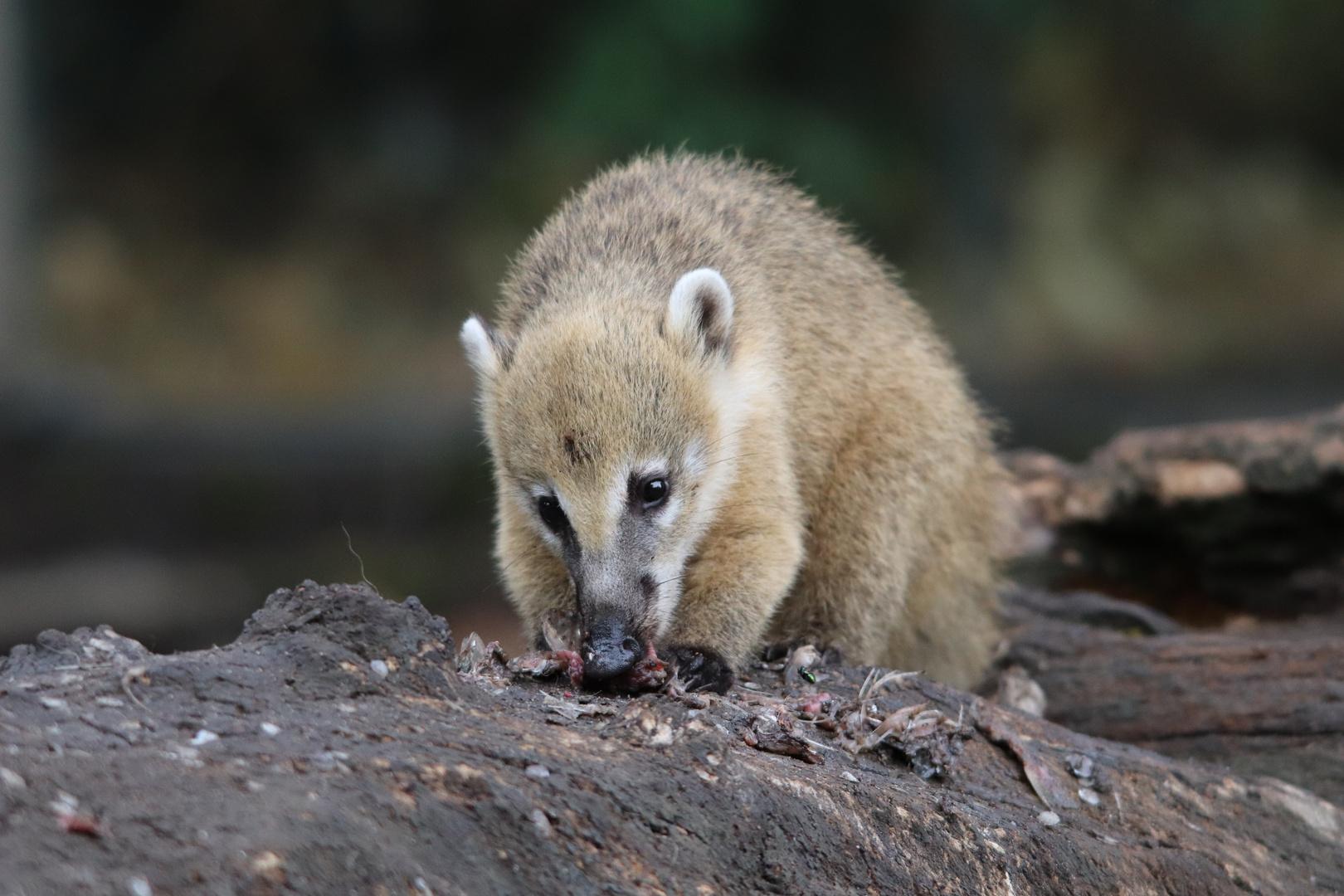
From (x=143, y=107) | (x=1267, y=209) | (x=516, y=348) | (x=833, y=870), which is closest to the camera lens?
(x=833, y=870)

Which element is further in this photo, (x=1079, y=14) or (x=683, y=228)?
(x=1079, y=14)

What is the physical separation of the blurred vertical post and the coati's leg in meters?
12.7

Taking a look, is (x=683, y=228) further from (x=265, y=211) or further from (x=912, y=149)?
(x=265, y=211)

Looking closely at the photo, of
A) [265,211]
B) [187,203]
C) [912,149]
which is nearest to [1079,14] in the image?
[912,149]

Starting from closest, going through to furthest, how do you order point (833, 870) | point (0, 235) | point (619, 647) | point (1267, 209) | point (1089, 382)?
1. point (833, 870)
2. point (619, 647)
3. point (0, 235)
4. point (1089, 382)
5. point (1267, 209)

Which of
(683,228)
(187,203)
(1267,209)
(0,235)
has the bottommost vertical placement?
(683,228)

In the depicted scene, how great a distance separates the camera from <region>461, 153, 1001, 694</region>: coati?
5.02 meters

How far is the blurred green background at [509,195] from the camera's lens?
1590cm

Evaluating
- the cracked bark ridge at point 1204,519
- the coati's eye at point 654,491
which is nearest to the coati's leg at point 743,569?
the coati's eye at point 654,491

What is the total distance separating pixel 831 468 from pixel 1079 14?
16.6 metres

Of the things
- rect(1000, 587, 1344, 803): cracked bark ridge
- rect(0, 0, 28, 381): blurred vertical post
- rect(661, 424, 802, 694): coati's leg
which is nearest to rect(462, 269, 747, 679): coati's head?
rect(661, 424, 802, 694): coati's leg

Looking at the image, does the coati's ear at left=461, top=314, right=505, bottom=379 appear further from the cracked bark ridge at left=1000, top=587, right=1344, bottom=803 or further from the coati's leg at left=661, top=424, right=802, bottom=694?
the cracked bark ridge at left=1000, top=587, right=1344, bottom=803

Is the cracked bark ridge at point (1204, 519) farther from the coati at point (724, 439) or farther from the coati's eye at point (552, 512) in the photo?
the coati's eye at point (552, 512)

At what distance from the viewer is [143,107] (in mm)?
19453
